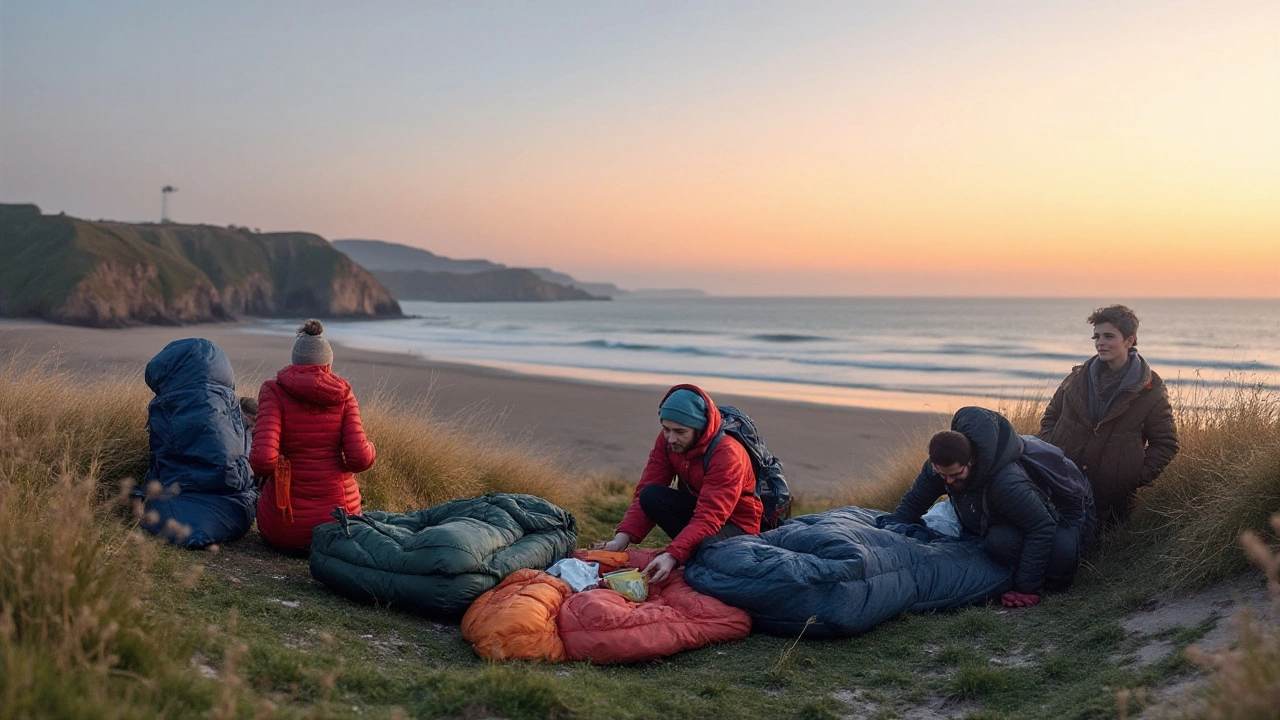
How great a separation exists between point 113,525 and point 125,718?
3.03m

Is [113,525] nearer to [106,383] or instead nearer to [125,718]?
[125,718]

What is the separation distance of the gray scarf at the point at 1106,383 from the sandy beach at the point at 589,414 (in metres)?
3.41

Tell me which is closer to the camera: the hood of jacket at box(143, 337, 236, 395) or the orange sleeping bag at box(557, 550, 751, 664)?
the orange sleeping bag at box(557, 550, 751, 664)

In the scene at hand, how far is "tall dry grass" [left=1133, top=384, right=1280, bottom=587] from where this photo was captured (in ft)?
15.3

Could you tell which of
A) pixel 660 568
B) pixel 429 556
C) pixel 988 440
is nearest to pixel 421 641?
pixel 429 556

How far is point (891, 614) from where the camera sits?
5031 mm

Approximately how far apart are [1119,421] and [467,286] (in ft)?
549

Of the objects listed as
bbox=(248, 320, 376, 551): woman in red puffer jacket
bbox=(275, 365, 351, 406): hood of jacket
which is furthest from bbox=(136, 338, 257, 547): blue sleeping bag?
bbox=(275, 365, 351, 406): hood of jacket

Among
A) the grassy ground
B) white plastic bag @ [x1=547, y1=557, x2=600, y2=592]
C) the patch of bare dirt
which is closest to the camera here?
the grassy ground

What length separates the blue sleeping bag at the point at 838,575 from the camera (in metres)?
4.83

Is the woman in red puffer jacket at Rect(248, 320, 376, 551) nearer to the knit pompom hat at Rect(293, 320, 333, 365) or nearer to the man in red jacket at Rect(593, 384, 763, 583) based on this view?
the knit pompom hat at Rect(293, 320, 333, 365)

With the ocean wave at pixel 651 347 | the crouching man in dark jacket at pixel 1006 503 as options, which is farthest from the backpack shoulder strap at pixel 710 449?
the ocean wave at pixel 651 347

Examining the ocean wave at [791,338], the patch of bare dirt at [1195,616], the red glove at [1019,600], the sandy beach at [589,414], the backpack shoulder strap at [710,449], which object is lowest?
the sandy beach at [589,414]

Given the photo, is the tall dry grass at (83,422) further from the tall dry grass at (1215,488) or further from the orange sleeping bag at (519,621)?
the tall dry grass at (1215,488)
